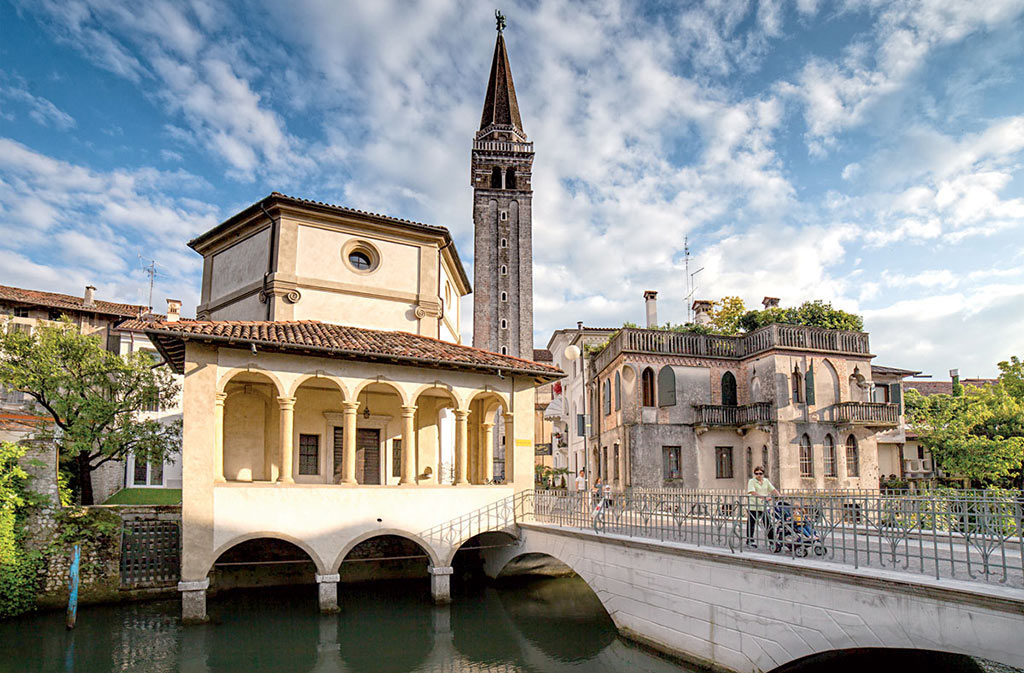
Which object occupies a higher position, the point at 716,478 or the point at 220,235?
the point at 220,235

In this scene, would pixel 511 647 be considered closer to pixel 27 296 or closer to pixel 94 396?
pixel 94 396

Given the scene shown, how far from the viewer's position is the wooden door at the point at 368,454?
2158 centimetres

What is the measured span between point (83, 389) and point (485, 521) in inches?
553

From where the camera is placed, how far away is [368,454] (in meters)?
21.9

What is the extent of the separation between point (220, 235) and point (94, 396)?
6.80 meters

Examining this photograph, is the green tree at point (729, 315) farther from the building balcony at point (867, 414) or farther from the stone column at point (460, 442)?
the stone column at point (460, 442)

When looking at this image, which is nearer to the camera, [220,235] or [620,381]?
[220,235]

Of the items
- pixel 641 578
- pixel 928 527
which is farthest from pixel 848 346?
pixel 641 578

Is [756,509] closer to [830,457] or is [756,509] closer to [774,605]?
[774,605]

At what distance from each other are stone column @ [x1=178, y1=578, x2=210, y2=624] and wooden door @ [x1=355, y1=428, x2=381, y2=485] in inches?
251

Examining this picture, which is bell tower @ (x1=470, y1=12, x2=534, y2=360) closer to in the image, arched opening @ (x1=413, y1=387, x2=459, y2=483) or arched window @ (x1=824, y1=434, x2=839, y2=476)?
arched window @ (x1=824, y1=434, x2=839, y2=476)

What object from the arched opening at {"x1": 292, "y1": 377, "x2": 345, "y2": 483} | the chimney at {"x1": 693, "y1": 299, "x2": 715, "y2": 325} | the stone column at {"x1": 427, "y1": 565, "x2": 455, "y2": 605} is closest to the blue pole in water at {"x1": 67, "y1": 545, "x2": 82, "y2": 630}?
the arched opening at {"x1": 292, "y1": 377, "x2": 345, "y2": 483}

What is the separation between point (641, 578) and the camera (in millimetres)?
13633

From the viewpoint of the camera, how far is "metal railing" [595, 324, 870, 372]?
29.1 m
